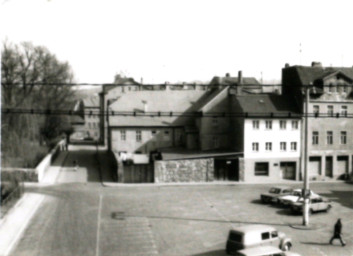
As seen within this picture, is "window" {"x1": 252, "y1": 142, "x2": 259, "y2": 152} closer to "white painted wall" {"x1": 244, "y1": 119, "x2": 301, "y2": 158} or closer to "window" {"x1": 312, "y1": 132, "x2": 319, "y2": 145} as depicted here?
"white painted wall" {"x1": 244, "y1": 119, "x2": 301, "y2": 158}

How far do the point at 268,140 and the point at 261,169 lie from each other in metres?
3.21

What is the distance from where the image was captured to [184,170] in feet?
152

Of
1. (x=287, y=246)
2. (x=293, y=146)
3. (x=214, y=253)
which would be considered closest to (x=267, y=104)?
(x=293, y=146)

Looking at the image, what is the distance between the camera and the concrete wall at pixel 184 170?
45688 mm

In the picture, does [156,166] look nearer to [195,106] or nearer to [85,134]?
[195,106]

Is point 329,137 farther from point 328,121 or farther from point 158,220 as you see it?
point 158,220

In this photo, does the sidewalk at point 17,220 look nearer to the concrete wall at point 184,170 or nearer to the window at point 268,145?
the concrete wall at point 184,170

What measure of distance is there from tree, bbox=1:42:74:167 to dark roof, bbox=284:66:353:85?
28697 mm

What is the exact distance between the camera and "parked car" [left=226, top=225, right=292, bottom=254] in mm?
21344

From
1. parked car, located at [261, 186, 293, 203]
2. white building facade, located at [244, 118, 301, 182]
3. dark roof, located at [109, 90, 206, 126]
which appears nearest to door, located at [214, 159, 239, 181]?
white building facade, located at [244, 118, 301, 182]

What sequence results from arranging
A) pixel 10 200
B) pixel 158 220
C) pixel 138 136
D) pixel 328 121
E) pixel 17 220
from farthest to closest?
pixel 138 136
pixel 328 121
pixel 10 200
pixel 158 220
pixel 17 220

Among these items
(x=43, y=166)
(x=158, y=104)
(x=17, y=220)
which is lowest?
(x=17, y=220)

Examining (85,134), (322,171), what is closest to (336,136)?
(322,171)

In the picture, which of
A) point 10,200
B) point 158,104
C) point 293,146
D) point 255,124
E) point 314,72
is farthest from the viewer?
point 158,104
